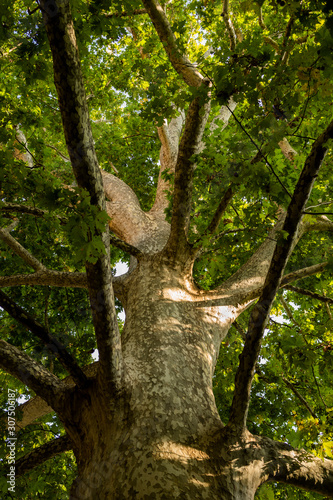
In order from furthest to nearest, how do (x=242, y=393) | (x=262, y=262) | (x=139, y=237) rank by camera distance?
(x=139, y=237) < (x=262, y=262) < (x=242, y=393)

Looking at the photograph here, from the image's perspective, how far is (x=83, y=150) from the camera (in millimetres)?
1458

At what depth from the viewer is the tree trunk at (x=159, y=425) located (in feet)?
4.92

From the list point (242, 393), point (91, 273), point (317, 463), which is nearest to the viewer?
point (91, 273)

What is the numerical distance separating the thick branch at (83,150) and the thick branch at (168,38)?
208cm

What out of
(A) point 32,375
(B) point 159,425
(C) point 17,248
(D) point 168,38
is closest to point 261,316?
(B) point 159,425

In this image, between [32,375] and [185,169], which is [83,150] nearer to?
[32,375]

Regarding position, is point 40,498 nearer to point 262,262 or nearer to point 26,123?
point 262,262

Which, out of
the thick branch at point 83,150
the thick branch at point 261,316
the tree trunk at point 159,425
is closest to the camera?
the thick branch at point 83,150

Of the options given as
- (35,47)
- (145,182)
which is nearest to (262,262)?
(35,47)

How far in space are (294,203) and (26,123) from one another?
11.1 ft

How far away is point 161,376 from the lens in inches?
81.3

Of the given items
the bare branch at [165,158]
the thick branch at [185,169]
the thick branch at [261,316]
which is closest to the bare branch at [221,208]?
the thick branch at [185,169]

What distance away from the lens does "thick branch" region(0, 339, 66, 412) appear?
6.25 feet

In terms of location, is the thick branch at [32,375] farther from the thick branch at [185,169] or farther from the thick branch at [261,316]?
the thick branch at [185,169]
